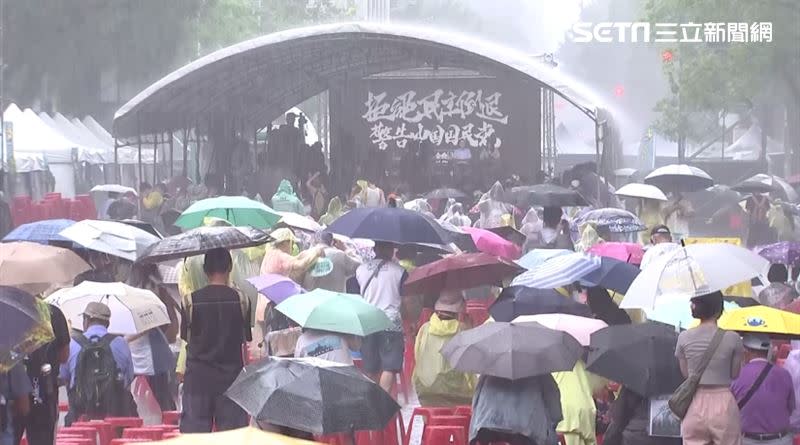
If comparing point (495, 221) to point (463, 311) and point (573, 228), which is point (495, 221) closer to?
point (573, 228)

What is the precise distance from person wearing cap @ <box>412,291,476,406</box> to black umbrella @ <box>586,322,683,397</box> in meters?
1.61

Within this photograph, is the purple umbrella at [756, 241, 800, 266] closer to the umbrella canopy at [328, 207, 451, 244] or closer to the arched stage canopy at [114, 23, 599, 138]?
the umbrella canopy at [328, 207, 451, 244]

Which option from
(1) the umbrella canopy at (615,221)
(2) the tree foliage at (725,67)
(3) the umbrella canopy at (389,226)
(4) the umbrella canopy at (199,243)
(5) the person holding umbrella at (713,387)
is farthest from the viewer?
(2) the tree foliage at (725,67)

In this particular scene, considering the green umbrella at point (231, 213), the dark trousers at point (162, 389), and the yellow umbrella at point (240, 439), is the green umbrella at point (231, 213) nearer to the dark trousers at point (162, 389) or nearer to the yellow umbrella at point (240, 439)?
the dark trousers at point (162, 389)

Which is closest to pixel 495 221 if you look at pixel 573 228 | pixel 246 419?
pixel 573 228

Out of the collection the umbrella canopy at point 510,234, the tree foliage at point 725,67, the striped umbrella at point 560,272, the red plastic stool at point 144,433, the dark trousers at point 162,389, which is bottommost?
the dark trousers at point 162,389

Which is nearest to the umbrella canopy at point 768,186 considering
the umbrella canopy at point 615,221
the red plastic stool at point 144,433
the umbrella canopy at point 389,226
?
the umbrella canopy at point 615,221

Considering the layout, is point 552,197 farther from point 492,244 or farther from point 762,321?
point 762,321

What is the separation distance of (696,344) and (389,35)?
19.6m

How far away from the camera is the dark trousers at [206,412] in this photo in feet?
28.8

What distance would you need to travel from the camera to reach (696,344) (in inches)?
304

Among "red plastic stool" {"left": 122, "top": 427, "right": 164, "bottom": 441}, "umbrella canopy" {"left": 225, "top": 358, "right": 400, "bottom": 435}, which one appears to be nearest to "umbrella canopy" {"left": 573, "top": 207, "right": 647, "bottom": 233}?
"red plastic stool" {"left": 122, "top": 427, "right": 164, "bottom": 441}

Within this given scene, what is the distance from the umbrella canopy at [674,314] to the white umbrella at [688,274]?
0.23 meters

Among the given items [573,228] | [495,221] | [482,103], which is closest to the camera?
[573,228]
